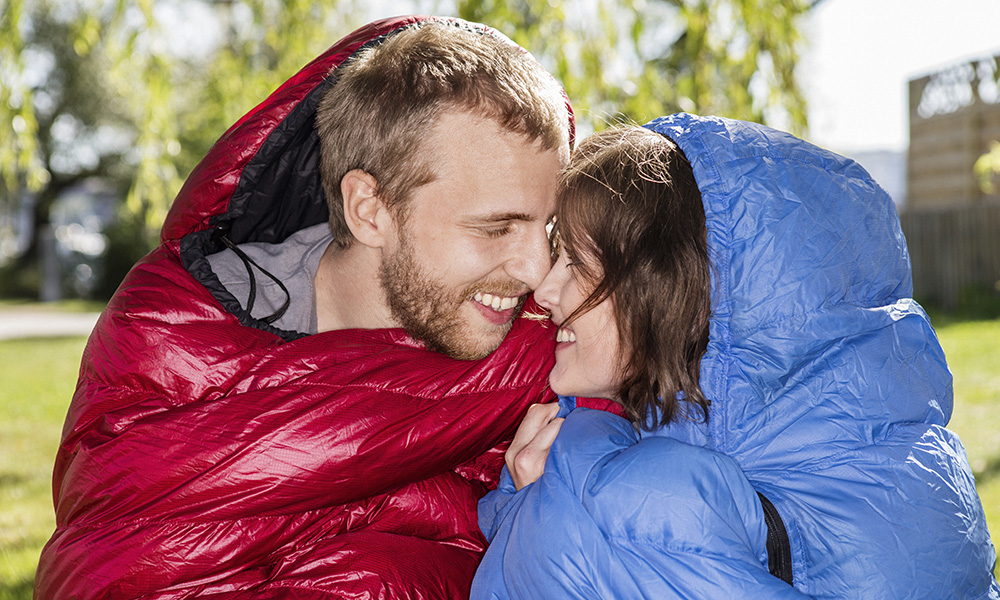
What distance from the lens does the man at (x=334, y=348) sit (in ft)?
5.53

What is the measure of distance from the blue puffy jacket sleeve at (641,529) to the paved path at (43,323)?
11319 mm

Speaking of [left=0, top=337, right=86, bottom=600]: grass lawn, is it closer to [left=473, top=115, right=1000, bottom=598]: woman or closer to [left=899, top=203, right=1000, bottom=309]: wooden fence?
[left=473, top=115, right=1000, bottom=598]: woman

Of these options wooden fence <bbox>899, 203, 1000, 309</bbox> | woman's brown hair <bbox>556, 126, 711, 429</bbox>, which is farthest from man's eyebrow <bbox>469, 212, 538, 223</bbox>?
wooden fence <bbox>899, 203, 1000, 309</bbox>

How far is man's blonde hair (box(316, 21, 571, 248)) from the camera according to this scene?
79.6 inches

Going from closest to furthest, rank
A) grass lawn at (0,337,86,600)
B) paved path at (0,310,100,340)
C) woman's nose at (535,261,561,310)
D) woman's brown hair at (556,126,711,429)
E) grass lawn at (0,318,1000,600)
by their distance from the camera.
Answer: woman's brown hair at (556,126,711,429)
woman's nose at (535,261,561,310)
grass lawn at (0,337,86,600)
grass lawn at (0,318,1000,600)
paved path at (0,310,100,340)

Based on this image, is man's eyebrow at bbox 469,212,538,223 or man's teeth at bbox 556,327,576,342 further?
man's eyebrow at bbox 469,212,538,223

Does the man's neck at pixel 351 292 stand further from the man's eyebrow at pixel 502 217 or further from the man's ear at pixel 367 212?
the man's eyebrow at pixel 502 217

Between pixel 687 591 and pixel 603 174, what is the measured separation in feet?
2.47

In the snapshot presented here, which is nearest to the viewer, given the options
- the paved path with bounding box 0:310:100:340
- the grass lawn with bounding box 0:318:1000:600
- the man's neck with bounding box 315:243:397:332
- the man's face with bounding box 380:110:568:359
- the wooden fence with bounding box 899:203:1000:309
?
the man's face with bounding box 380:110:568:359

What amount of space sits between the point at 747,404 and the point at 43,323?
14149 mm

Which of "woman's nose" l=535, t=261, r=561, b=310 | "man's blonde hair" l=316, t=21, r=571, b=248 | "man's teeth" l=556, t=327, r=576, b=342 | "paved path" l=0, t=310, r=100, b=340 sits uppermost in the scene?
"man's blonde hair" l=316, t=21, r=571, b=248

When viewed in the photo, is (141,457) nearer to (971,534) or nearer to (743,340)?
(743,340)

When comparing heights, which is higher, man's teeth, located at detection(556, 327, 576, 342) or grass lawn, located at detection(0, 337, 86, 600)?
man's teeth, located at detection(556, 327, 576, 342)

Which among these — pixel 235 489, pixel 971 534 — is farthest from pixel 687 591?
pixel 235 489
